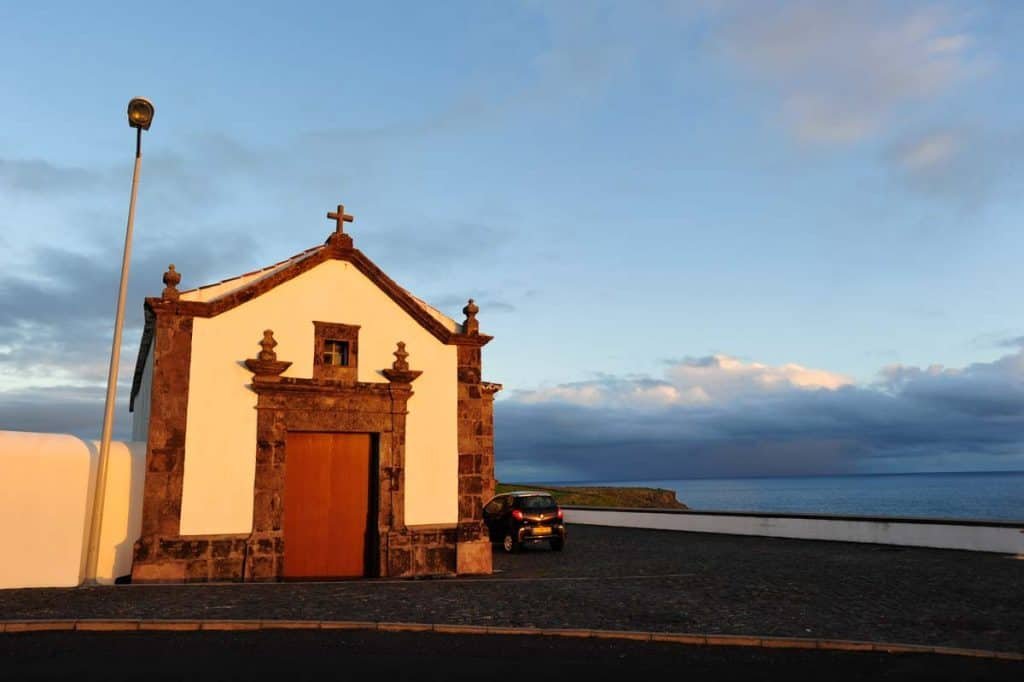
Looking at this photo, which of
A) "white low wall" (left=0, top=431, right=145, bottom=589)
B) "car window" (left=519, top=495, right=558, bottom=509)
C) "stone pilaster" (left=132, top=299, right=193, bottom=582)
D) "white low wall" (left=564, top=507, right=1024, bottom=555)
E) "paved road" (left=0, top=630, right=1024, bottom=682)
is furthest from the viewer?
"car window" (left=519, top=495, right=558, bottom=509)

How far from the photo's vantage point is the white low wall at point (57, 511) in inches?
531

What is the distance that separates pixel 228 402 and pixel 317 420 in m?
1.82

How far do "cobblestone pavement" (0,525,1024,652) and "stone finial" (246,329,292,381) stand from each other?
424cm

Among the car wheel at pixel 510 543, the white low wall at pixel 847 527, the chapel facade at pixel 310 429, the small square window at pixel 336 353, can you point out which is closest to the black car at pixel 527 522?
the car wheel at pixel 510 543

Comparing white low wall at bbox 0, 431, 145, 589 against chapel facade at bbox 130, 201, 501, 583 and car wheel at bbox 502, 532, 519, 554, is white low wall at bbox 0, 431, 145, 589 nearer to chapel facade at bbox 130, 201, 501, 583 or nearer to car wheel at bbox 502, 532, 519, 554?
chapel facade at bbox 130, 201, 501, 583

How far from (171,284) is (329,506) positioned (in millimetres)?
5591

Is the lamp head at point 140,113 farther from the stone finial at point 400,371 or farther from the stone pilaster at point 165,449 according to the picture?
the stone finial at point 400,371

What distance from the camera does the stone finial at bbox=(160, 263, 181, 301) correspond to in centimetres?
1543

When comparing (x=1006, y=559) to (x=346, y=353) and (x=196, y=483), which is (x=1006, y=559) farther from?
(x=196, y=483)

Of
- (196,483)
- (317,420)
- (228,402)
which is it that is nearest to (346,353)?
(317,420)

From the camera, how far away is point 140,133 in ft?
48.8

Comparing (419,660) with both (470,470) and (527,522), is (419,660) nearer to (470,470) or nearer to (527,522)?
(470,470)

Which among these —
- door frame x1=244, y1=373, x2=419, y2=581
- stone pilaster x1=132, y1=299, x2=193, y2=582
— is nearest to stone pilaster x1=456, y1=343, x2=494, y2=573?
door frame x1=244, y1=373, x2=419, y2=581

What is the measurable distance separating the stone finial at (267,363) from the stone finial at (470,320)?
14.3ft
